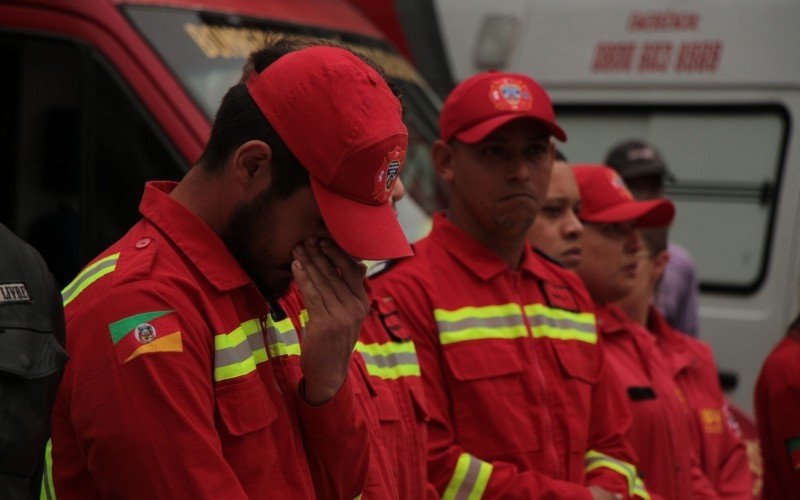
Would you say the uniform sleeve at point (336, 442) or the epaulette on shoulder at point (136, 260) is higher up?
the epaulette on shoulder at point (136, 260)

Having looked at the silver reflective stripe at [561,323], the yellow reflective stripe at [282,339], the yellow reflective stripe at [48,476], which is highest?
the yellow reflective stripe at [282,339]

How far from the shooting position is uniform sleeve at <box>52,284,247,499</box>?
6.59 ft

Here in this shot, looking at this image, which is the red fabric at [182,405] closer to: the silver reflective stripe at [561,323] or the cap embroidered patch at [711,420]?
the silver reflective stripe at [561,323]

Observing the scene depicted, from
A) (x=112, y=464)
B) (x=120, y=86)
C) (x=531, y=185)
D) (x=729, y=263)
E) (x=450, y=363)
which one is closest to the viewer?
(x=112, y=464)

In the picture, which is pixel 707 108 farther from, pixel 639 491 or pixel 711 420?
pixel 639 491

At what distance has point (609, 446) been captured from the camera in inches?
141

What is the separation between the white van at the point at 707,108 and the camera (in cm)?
717

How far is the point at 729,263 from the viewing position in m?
7.43

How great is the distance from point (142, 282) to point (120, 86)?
7.48ft

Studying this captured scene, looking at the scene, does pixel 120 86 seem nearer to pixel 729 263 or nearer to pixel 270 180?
pixel 270 180

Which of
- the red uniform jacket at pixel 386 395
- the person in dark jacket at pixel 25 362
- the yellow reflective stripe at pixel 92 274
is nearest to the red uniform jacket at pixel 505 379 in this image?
the red uniform jacket at pixel 386 395

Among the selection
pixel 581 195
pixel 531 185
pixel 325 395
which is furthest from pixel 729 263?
pixel 325 395

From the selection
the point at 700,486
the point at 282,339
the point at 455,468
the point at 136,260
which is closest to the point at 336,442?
the point at 282,339

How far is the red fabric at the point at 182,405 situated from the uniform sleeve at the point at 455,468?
922mm
